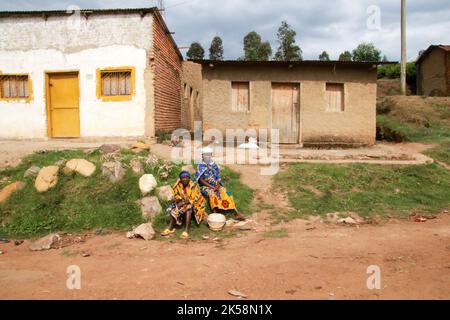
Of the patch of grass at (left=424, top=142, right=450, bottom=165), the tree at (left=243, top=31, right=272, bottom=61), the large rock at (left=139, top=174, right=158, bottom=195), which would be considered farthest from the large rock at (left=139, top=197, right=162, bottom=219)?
the tree at (left=243, top=31, right=272, bottom=61)

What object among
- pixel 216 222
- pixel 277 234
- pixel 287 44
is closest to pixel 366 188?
pixel 277 234

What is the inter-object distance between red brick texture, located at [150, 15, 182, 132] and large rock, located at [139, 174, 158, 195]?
4517 mm

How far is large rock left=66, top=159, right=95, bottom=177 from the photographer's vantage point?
740 centimetres

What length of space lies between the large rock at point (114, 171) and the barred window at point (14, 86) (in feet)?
19.3

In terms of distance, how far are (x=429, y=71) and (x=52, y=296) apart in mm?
27397

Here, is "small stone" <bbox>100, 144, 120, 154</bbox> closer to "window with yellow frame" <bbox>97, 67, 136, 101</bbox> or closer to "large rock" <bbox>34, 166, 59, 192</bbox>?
"large rock" <bbox>34, 166, 59, 192</bbox>

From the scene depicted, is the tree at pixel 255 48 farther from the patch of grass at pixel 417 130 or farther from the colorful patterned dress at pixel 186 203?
the colorful patterned dress at pixel 186 203

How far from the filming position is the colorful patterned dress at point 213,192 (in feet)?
20.9

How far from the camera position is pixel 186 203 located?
5973 mm

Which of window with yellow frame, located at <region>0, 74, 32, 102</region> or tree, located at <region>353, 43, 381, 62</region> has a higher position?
tree, located at <region>353, 43, 381, 62</region>

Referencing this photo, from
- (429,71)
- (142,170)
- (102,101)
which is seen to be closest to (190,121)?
(102,101)

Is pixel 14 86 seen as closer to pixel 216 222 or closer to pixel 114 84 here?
pixel 114 84

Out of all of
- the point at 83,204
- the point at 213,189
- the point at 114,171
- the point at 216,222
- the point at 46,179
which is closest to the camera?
the point at 216,222

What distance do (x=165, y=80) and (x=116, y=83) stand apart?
2052 mm
